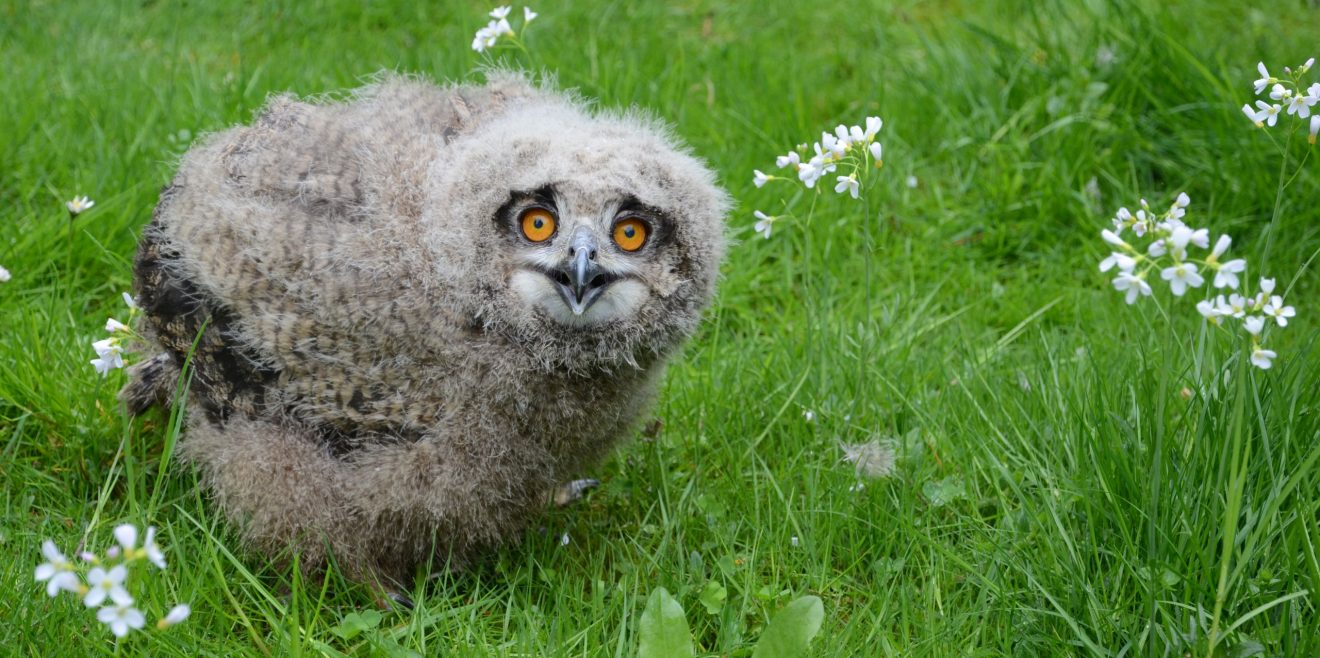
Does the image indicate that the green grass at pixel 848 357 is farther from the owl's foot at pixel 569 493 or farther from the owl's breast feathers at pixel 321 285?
the owl's breast feathers at pixel 321 285

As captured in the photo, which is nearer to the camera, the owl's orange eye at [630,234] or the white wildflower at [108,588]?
the white wildflower at [108,588]

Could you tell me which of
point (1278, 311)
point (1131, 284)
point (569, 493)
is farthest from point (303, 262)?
point (1278, 311)

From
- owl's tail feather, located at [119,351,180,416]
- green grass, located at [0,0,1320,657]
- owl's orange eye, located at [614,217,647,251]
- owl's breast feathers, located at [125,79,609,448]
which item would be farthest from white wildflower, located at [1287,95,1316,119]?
owl's tail feather, located at [119,351,180,416]

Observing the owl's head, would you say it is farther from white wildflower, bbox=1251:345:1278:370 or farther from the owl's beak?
white wildflower, bbox=1251:345:1278:370

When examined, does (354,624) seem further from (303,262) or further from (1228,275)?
(1228,275)

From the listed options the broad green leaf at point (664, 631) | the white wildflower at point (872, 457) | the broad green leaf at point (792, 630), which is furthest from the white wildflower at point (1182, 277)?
the white wildflower at point (872, 457)

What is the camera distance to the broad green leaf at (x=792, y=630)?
120 inches

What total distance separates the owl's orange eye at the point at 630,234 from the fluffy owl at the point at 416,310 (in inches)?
0.4

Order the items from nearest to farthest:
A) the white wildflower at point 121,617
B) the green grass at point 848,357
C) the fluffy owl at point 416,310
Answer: the white wildflower at point 121,617, the green grass at point 848,357, the fluffy owl at point 416,310

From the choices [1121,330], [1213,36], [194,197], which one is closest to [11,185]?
[194,197]

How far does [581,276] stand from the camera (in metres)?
3.03

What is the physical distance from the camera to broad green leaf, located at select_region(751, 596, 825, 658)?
3047 mm

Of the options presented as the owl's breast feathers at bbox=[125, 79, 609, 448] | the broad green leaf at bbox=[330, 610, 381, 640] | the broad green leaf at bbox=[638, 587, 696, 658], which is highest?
the owl's breast feathers at bbox=[125, 79, 609, 448]

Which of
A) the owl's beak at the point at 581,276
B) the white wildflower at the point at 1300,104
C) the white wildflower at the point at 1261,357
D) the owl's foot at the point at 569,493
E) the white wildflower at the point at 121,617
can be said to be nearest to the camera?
the white wildflower at the point at 121,617
